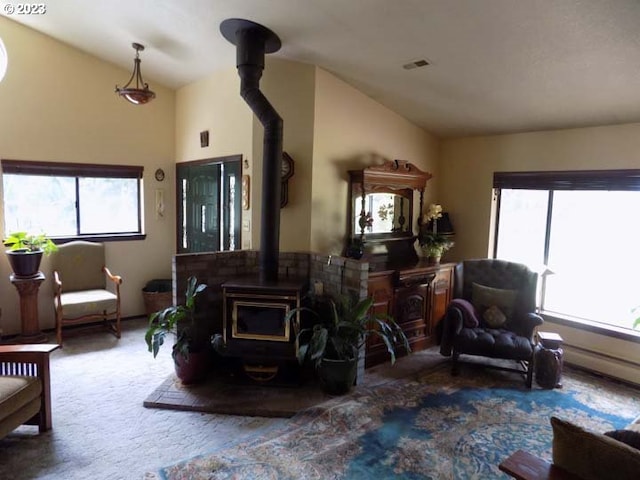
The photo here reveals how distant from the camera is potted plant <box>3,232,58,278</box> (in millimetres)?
4021

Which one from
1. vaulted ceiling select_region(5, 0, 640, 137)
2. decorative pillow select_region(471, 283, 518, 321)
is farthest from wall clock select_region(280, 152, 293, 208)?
decorative pillow select_region(471, 283, 518, 321)

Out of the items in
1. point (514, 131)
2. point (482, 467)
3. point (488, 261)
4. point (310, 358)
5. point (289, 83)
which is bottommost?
point (482, 467)

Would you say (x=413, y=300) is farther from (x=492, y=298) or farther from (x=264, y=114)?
(x=264, y=114)

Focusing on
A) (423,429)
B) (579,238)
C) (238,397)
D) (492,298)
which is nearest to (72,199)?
(238,397)

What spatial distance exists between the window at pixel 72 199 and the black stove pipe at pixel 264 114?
241 cm

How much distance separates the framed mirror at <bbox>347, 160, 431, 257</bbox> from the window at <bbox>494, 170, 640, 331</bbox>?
37.2 inches

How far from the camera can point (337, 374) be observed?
3.25 m

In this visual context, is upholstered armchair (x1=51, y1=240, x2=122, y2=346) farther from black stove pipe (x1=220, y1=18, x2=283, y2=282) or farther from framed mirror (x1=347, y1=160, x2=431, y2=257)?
framed mirror (x1=347, y1=160, x2=431, y2=257)

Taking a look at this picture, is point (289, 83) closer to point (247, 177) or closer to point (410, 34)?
point (247, 177)

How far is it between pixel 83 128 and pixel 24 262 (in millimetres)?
1639

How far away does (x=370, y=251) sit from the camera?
4.27m

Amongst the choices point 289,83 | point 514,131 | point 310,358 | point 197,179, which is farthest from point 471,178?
point 197,179

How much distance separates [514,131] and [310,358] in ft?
10.5

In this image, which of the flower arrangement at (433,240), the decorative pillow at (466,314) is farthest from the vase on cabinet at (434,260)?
the decorative pillow at (466,314)
